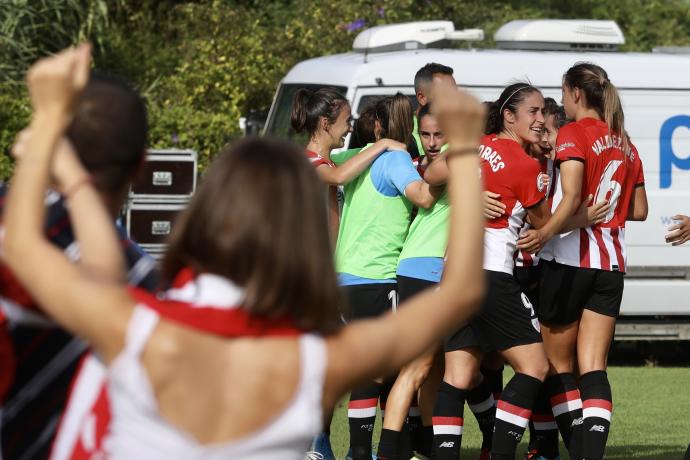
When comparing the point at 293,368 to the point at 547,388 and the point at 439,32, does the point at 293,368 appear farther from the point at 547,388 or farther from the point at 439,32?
the point at 439,32

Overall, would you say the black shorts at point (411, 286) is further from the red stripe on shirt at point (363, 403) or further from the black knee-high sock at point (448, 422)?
the red stripe on shirt at point (363, 403)

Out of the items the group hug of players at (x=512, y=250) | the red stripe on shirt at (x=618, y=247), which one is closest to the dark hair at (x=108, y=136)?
the group hug of players at (x=512, y=250)

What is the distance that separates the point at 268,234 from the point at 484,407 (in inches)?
214

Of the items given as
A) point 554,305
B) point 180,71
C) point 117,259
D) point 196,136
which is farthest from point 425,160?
point 180,71

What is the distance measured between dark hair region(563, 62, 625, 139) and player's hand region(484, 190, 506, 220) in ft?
2.24

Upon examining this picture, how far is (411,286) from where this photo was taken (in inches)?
269

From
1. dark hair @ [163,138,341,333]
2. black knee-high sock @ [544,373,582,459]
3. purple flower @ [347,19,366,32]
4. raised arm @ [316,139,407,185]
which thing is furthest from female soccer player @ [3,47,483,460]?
purple flower @ [347,19,366,32]

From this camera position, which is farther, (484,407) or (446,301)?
(484,407)

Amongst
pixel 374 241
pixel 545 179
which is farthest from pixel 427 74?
pixel 374 241

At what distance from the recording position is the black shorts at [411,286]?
→ 680 cm

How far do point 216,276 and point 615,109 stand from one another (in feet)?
15.4

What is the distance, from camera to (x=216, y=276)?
7.72 feet

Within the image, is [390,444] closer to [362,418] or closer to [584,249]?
[362,418]

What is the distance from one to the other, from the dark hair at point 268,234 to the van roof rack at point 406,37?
9.21 m
